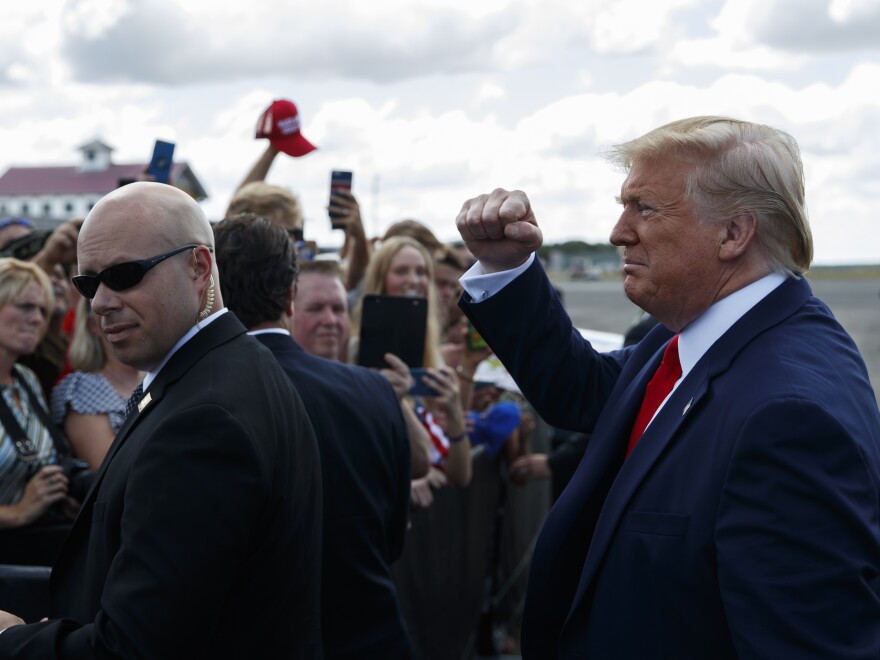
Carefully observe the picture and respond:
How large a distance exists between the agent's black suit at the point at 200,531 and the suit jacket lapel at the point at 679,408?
0.64 m

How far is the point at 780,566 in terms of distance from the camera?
1.65m

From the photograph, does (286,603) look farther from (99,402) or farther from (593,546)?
(99,402)

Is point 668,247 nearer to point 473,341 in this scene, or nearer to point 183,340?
point 183,340

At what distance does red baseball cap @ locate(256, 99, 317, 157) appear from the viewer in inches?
213

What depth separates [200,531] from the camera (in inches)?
74.8

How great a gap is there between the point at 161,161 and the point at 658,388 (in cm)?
319

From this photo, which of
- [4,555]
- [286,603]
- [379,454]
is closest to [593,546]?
[286,603]

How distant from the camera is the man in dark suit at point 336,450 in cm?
296

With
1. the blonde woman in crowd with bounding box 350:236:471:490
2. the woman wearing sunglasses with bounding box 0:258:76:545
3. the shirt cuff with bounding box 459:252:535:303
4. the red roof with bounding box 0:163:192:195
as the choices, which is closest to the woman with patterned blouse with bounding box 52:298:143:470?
the woman wearing sunglasses with bounding box 0:258:76:545

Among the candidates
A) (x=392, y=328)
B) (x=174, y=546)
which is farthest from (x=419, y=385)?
(x=174, y=546)

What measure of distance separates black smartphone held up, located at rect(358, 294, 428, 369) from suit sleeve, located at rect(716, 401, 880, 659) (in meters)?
2.73

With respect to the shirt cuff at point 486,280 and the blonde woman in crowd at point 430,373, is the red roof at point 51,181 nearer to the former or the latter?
the blonde woman in crowd at point 430,373

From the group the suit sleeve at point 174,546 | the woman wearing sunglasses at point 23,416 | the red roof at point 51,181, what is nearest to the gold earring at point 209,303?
the suit sleeve at point 174,546

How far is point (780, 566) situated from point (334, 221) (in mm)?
4348
